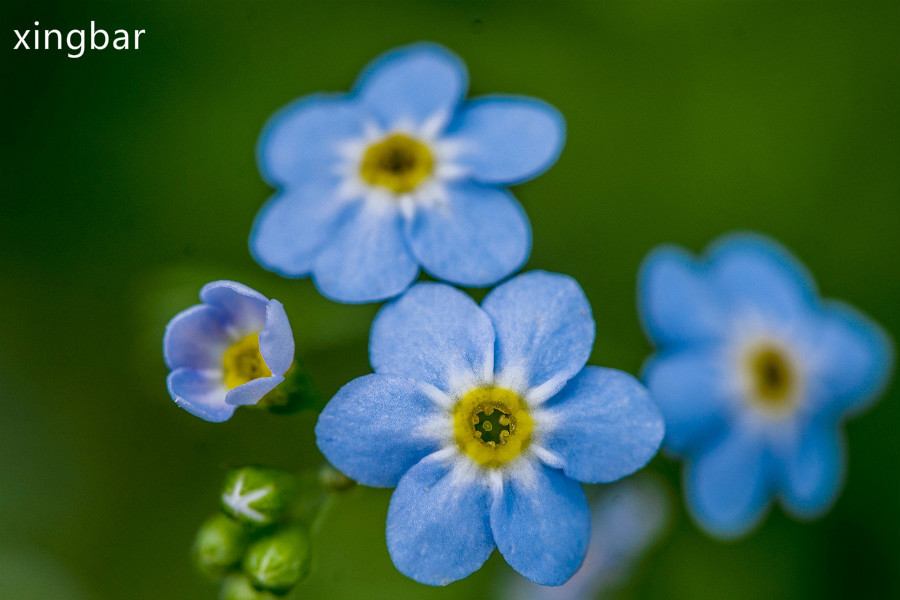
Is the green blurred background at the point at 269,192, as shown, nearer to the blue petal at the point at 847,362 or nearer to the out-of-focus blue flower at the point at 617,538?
the out-of-focus blue flower at the point at 617,538

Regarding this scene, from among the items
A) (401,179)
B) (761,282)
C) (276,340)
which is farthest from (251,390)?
(761,282)

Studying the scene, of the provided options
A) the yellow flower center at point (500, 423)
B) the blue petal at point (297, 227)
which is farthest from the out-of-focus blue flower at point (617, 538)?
the blue petal at point (297, 227)

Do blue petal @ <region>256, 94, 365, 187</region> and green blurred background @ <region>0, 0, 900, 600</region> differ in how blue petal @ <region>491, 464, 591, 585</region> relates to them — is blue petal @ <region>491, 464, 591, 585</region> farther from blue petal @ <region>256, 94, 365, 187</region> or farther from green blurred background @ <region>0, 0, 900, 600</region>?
green blurred background @ <region>0, 0, 900, 600</region>

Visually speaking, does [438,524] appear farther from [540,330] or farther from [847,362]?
[847,362]

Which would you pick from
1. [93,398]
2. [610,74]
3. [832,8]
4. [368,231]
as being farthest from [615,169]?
[93,398]

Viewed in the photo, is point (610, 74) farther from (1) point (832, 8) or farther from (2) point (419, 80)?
(2) point (419, 80)

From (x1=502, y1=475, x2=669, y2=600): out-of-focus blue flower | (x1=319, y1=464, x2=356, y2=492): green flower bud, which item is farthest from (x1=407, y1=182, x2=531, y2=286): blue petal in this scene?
(x1=502, y1=475, x2=669, y2=600): out-of-focus blue flower
